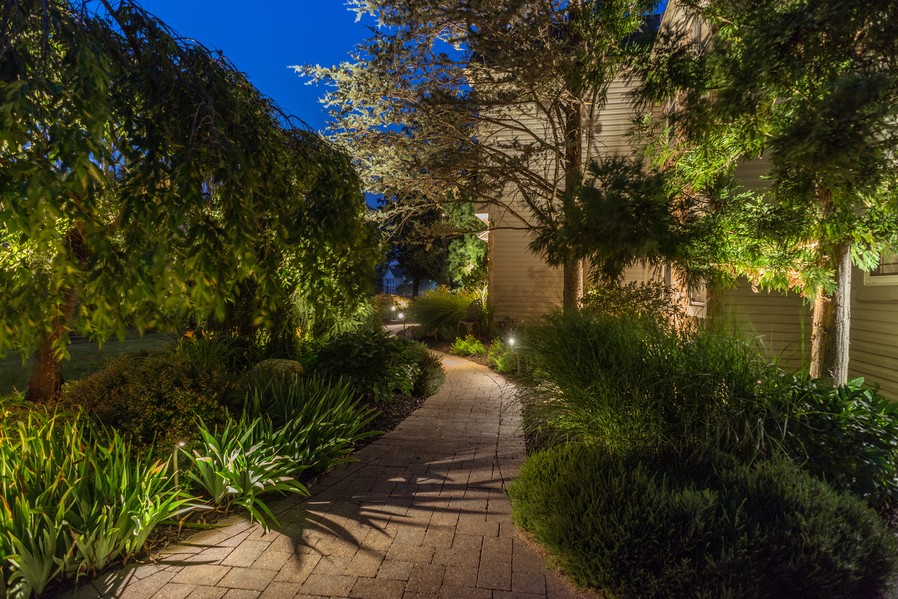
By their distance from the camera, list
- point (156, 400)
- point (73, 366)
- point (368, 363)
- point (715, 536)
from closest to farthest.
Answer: point (715, 536) → point (156, 400) → point (368, 363) → point (73, 366)

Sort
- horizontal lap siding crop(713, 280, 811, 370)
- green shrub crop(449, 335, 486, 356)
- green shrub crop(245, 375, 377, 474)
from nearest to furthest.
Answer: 1. green shrub crop(245, 375, 377, 474)
2. horizontal lap siding crop(713, 280, 811, 370)
3. green shrub crop(449, 335, 486, 356)

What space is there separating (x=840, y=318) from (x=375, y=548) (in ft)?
15.4

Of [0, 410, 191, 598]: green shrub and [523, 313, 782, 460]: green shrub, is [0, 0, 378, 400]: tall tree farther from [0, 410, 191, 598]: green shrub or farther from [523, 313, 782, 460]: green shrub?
[523, 313, 782, 460]: green shrub

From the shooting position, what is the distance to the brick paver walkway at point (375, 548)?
266 centimetres

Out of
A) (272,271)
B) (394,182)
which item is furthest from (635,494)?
(394,182)

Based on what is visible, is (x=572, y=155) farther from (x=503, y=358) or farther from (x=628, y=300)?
(x=503, y=358)

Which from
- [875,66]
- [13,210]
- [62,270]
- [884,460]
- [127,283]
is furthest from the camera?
[875,66]

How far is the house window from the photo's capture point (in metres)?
5.97

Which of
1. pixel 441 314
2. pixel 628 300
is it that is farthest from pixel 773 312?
pixel 441 314

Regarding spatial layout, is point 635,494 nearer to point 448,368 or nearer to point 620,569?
point 620,569

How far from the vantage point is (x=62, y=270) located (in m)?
2.74

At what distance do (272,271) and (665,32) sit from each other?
4.34 m

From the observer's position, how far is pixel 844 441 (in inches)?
141

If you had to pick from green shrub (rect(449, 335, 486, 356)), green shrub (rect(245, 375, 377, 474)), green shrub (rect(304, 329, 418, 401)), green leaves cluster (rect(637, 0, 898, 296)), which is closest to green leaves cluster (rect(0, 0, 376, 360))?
green shrub (rect(245, 375, 377, 474))
